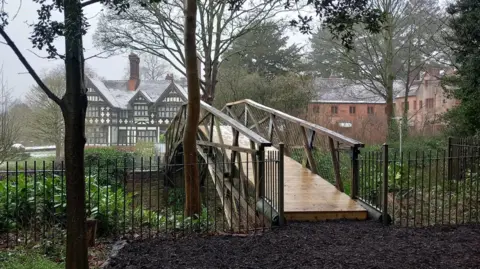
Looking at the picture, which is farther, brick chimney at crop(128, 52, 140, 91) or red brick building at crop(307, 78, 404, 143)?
brick chimney at crop(128, 52, 140, 91)

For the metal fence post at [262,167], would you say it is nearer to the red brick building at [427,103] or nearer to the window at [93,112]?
the red brick building at [427,103]

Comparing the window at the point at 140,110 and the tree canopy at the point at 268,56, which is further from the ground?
the tree canopy at the point at 268,56

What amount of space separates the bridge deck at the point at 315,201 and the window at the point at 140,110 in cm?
2244

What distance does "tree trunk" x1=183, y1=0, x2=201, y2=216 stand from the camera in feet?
26.1

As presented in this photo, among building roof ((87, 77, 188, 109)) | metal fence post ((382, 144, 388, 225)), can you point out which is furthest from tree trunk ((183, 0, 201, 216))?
building roof ((87, 77, 188, 109))

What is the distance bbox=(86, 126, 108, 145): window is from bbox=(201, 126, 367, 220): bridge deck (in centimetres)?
1927

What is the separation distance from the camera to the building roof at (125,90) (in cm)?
2934

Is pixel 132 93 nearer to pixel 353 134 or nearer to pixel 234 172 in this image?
pixel 353 134

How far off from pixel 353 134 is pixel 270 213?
53.9ft

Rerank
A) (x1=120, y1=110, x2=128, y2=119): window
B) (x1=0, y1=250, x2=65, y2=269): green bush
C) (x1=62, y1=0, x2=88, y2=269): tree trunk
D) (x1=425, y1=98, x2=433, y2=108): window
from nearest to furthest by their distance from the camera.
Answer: (x1=62, y1=0, x2=88, y2=269): tree trunk < (x1=0, y1=250, x2=65, y2=269): green bush < (x1=425, y1=98, x2=433, y2=108): window < (x1=120, y1=110, x2=128, y2=119): window

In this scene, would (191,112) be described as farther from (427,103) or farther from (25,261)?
(427,103)

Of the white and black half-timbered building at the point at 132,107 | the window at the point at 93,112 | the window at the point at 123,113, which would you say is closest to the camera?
the white and black half-timbered building at the point at 132,107

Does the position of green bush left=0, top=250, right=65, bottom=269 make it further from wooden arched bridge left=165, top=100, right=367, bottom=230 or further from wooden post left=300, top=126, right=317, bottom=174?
wooden post left=300, top=126, right=317, bottom=174

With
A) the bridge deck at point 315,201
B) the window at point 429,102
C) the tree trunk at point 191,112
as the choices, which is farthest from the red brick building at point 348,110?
the bridge deck at point 315,201
